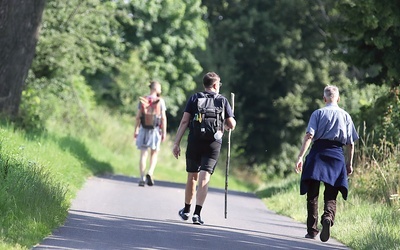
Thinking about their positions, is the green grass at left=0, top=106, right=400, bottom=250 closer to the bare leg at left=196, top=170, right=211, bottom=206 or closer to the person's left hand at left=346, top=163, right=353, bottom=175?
the person's left hand at left=346, top=163, right=353, bottom=175

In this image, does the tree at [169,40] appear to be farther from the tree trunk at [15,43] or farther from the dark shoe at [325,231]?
the dark shoe at [325,231]

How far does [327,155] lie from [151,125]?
7.75m

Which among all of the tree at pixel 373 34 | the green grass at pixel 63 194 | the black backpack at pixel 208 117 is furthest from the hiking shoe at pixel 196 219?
the tree at pixel 373 34

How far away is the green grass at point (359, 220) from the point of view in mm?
11914

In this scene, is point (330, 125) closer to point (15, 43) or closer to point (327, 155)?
point (327, 155)

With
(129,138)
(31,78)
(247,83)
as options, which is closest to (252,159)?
(247,83)

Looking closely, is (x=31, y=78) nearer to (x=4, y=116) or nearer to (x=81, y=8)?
(x=81, y=8)

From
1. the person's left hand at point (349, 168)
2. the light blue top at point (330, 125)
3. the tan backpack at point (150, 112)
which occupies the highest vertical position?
the tan backpack at point (150, 112)

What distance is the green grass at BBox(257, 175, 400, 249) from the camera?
39.1 feet

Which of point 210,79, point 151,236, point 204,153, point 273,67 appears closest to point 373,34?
point 210,79

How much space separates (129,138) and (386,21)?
16.1m

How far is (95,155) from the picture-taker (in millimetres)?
25484

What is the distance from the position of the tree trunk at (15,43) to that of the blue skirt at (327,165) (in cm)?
882

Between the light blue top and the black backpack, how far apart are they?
1233 millimetres
